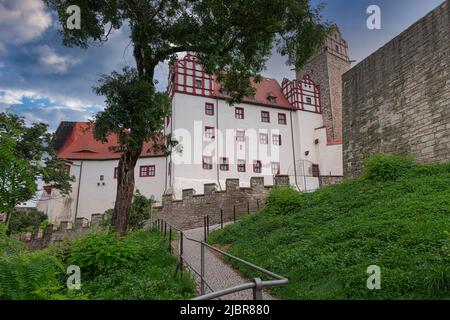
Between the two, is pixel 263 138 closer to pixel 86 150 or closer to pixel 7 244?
pixel 86 150

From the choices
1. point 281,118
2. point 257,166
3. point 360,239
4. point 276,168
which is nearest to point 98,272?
point 360,239

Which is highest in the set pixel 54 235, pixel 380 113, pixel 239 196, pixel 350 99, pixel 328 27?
pixel 328 27

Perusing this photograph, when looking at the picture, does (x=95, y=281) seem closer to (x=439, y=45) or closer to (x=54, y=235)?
(x=439, y=45)

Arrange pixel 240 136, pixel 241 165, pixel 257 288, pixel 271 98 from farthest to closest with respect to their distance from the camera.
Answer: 1. pixel 271 98
2. pixel 240 136
3. pixel 241 165
4. pixel 257 288

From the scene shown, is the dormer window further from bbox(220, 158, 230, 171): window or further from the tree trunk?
the tree trunk

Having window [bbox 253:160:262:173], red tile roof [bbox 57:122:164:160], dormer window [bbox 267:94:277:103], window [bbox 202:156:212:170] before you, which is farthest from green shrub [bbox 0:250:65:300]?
dormer window [bbox 267:94:277:103]

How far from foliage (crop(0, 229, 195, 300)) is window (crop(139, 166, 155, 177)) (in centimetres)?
2451

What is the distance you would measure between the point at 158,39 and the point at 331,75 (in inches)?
1224

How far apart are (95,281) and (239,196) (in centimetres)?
1552

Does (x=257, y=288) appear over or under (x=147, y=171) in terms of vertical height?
under

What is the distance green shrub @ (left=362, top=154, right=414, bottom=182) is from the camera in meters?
11.6

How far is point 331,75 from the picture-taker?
3838cm
